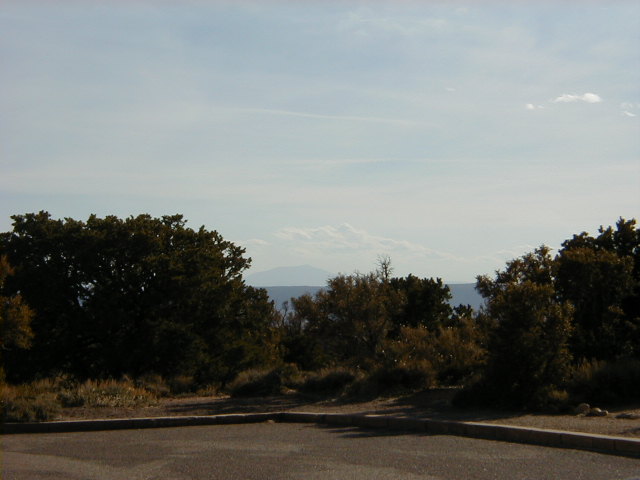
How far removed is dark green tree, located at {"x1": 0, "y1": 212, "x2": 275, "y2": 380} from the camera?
23891 mm

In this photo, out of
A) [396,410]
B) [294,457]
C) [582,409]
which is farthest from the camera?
[396,410]

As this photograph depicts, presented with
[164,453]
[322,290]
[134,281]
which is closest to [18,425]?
[164,453]

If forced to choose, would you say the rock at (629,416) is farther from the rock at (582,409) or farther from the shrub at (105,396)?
the shrub at (105,396)

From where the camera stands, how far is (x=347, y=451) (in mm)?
9305

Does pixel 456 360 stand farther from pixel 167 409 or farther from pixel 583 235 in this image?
pixel 167 409

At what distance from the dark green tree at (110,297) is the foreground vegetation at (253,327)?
0.05m

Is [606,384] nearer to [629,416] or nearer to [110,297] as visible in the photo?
[629,416]

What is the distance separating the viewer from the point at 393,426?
11.3m

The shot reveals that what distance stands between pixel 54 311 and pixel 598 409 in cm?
1891

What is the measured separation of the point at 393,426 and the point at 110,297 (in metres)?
15.1

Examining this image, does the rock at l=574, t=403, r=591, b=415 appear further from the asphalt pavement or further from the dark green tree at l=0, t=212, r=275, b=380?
the dark green tree at l=0, t=212, r=275, b=380

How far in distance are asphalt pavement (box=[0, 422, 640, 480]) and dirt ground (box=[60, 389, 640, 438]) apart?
1.19 metres

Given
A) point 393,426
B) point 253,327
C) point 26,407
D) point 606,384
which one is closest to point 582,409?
point 606,384

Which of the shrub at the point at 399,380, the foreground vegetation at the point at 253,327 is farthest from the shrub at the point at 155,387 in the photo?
the shrub at the point at 399,380
